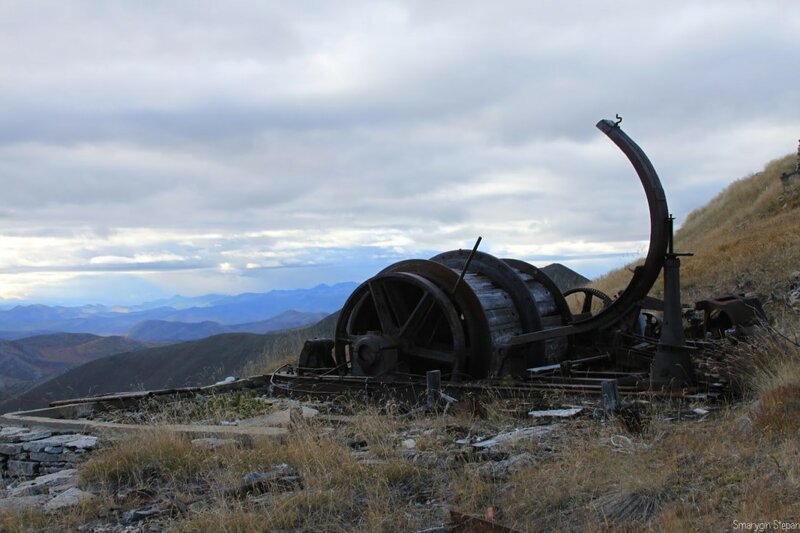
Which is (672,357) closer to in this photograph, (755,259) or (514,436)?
(514,436)

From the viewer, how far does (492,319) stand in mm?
9188

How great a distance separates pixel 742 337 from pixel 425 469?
15.9 ft

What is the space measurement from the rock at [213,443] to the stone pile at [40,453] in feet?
4.55

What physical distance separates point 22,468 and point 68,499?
270 cm

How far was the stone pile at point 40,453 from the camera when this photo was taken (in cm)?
739

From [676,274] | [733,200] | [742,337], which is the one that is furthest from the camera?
[733,200]

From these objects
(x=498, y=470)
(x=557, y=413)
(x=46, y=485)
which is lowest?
(x=46, y=485)

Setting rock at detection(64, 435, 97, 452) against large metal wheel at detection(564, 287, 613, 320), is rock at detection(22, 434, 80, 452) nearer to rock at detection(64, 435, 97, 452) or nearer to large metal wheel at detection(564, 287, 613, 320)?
rock at detection(64, 435, 97, 452)

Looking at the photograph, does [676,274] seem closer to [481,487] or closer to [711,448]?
[711,448]

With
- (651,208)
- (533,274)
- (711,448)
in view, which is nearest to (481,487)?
(711,448)

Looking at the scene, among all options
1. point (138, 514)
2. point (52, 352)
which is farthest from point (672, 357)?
point (52, 352)

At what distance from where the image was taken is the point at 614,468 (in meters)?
4.71

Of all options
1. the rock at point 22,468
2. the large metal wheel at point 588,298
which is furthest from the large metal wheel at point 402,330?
the rock at point 22,468

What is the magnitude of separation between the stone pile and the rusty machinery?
11.6 ft
